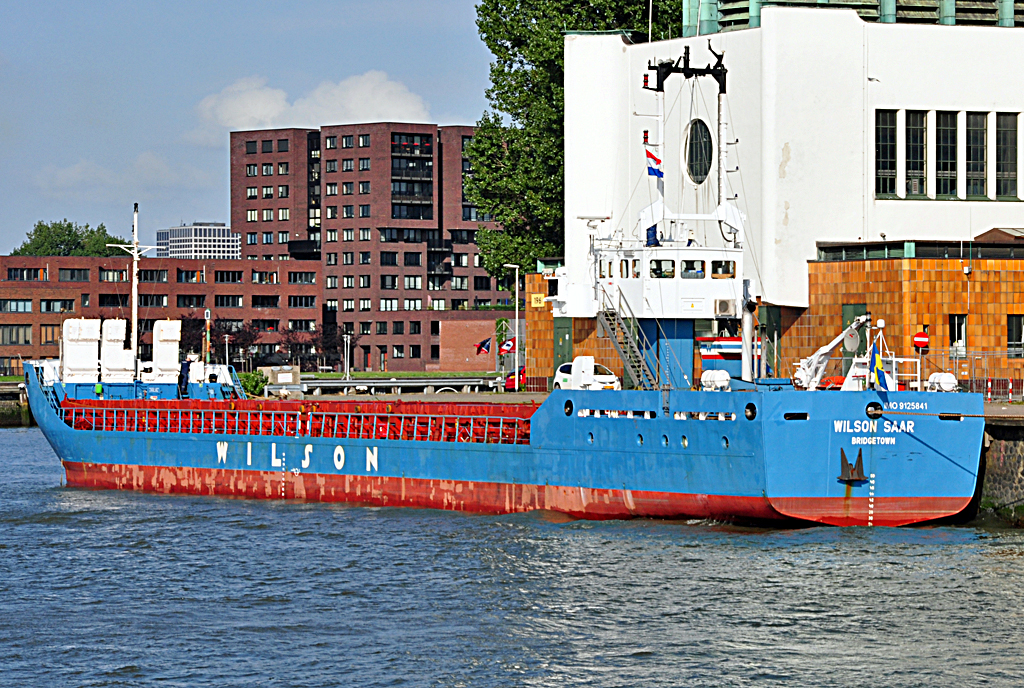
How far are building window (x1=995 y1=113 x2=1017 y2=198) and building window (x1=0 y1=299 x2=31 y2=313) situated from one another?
111583 mm

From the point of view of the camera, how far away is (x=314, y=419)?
4219 cm

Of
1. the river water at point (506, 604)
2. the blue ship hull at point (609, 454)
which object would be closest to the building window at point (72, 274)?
the blue ship hull at point (609, 454)

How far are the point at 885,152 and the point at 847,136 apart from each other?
1.92 meters

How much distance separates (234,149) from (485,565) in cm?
15761

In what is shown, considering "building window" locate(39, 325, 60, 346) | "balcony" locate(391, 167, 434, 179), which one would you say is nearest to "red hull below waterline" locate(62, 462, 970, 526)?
"building window" locate(39, 325, 60, 346)

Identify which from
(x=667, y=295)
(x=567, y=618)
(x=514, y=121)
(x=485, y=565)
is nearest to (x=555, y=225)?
(x=514, y=121)

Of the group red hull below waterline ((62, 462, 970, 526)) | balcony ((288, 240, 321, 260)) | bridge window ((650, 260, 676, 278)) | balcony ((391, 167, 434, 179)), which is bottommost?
red hull below waterline ((62, 462, 970, 526))

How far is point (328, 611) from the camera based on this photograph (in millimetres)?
25094

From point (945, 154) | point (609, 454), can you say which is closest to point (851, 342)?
point (609, 454)

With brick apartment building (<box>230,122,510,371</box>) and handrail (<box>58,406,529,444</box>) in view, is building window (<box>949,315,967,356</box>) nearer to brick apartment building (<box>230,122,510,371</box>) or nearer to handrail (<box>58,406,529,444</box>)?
handrail (<box>58,406,529,444</box>)

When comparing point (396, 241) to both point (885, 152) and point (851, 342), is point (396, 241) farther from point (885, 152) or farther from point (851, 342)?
point (851, 342)

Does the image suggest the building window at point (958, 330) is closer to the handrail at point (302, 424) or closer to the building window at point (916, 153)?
the building window at point (916, 153)

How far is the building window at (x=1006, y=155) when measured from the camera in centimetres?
5109

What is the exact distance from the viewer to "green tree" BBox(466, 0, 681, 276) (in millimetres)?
69500
